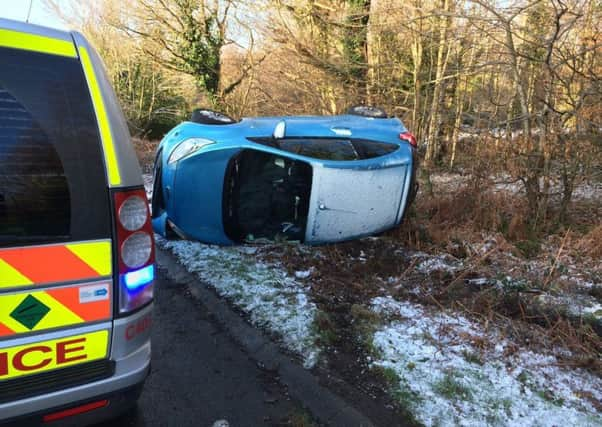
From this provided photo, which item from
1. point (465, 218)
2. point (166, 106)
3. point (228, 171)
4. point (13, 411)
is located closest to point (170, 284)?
point (228, 171)

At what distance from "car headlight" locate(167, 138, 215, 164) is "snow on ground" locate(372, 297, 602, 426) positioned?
276 cm

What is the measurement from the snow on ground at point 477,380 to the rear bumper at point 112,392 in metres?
1.59

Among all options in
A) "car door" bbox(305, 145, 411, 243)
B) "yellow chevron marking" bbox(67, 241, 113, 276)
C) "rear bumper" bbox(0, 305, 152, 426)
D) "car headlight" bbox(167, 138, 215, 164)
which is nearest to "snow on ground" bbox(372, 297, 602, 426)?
"rear bumper" bbox(0, 305, 152, 426)

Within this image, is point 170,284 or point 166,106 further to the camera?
point 166,106

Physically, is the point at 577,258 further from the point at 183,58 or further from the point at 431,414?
the point at 183,58

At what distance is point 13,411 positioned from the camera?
1485 millimetres

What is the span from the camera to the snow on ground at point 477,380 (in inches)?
93.3

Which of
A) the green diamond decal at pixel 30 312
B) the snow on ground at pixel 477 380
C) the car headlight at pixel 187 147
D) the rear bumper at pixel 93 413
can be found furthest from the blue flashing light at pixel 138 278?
the car headlight at pixel 187 147

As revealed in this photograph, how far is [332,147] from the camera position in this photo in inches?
187

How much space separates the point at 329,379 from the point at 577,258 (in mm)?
3863

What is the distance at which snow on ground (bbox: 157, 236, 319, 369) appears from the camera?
3.16 meters

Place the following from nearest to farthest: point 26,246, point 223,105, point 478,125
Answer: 1. point 26,246
2. point 478,125
3. point 223,105

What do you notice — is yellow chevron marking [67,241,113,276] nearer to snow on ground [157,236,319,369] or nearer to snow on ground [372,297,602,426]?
snow on ground [157,236,319,369]

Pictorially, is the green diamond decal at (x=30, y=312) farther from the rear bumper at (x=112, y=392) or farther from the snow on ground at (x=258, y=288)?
the snow on ground at (x=258, y=288)
